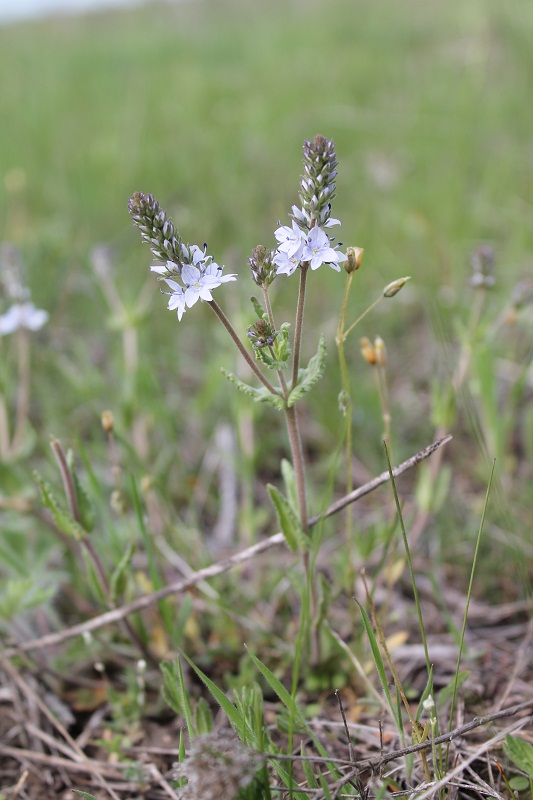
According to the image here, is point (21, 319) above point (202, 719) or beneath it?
above

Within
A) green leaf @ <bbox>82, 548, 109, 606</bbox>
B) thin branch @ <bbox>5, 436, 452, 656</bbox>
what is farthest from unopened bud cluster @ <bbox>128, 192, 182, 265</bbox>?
green leaf @ <bbox>82, 548, 109, 606</bbox>

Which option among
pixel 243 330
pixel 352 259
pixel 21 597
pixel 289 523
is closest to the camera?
pixel 352 259

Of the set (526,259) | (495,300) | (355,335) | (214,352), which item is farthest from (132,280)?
(526,259)

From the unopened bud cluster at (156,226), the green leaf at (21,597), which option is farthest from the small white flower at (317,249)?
the green leaf at (21,597)

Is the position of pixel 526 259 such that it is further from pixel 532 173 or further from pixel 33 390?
pixel 33 390

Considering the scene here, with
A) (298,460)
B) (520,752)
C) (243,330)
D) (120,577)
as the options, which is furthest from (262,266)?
(243,330)

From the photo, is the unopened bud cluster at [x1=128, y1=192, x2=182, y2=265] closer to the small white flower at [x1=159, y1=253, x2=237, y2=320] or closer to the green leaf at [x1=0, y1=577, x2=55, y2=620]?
the small white flower at [x1=159, y1=253, x2=237, y2=320]

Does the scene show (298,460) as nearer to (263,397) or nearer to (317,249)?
(263,397)
